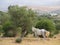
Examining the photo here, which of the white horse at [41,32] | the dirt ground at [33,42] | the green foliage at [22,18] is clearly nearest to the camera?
the dirt ground at [33,42]

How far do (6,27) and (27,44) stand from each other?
8.06 meters

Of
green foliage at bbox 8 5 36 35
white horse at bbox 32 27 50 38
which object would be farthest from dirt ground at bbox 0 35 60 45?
green foliage at bbox 8 5 36 35

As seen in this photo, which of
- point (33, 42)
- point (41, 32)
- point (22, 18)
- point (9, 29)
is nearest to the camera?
point (33, 42)

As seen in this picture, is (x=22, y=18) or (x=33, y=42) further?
(x=22, y=18)

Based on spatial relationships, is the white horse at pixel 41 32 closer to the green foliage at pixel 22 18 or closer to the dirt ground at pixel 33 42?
the dirt ground at pixel 33 42

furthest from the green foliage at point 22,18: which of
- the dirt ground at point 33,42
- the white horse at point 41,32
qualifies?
the dirt ground at point 33,42

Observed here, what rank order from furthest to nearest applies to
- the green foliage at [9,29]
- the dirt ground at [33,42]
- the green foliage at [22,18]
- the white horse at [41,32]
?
the green foliage at [22,18]
the green foliage at [9,29]
the white horse at [41,32]
the dirt ground at [33,42]

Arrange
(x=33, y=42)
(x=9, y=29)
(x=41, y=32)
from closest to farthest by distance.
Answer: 1. (x=33, y=42)
2. (x=41, y=32)
3. (x=9, y=29)


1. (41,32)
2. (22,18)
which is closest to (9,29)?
(22,18)

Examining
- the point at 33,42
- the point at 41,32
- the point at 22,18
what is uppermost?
the point at 22,18

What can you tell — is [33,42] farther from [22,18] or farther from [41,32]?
[22,18]

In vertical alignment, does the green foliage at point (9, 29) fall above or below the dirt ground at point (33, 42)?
above

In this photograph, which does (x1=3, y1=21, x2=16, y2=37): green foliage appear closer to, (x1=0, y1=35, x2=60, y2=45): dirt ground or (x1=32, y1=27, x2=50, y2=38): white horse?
(x1=32, y1=27, x2=50, y2=38): white horse

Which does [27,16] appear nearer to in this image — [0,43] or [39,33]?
[39,33]
